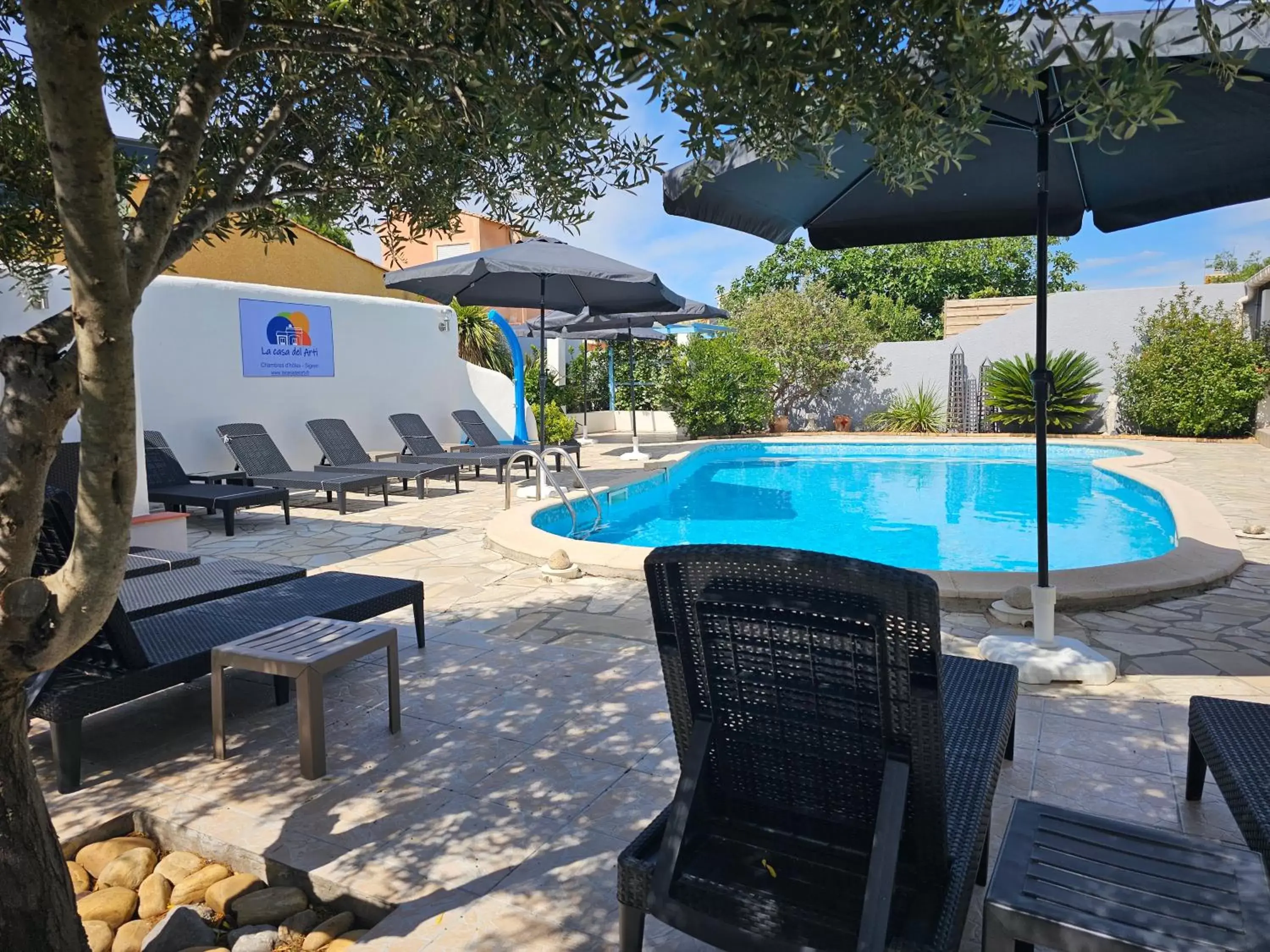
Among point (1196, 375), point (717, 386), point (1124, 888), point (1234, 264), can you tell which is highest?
point (1234, 264)

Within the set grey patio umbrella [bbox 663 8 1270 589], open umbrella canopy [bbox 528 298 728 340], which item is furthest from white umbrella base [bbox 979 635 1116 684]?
open umbrella canopy [bbox 528 298 728 340]

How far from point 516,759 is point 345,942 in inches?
40.3

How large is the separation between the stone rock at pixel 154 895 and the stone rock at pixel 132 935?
35 mm

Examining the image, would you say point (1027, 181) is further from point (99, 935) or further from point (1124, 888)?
point (99, 935)

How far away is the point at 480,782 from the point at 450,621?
6.80 ft

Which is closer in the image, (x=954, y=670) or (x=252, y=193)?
(x=252, y=193)

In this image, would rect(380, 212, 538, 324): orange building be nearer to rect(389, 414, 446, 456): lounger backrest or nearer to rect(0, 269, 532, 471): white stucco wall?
rect(0, 269, 532, 471): white stucco wall

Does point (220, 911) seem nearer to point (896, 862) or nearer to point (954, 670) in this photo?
point (896, 862)

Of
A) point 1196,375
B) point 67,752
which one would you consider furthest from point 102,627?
point 1196,375

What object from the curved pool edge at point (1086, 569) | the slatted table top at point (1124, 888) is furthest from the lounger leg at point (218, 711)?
the slatted table top at point (1124, 888)

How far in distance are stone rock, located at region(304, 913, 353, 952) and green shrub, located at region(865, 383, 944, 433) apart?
59.9 ft

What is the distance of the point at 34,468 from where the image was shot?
5.64ft

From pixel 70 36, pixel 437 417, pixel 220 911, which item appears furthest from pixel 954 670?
pixel 437 417

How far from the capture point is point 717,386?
1814 cm
